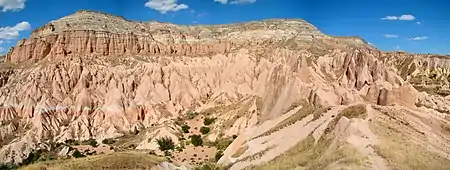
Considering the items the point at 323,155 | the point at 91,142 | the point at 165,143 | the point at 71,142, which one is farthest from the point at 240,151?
the point at 71,142

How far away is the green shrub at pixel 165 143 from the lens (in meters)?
49.2

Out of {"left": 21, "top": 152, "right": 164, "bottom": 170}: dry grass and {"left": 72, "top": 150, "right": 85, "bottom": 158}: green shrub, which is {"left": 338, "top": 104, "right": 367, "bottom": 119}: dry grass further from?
{"left": 72, "top": 150, "right": 85, "bottom": 158}: green shrub

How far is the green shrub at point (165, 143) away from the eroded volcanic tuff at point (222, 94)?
87 centimetres

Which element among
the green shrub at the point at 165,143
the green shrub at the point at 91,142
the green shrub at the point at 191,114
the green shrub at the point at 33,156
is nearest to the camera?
the green shrub at the point at 165,143

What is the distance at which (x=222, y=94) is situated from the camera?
6831cm

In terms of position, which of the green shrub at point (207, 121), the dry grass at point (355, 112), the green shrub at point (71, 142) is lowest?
the green shrub at point (71, 142)

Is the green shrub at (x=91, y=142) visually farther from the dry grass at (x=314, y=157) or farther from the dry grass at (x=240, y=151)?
the dry grass at (x=314, y=157)

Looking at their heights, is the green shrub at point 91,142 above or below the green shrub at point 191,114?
below

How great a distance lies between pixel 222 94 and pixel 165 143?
19.4m

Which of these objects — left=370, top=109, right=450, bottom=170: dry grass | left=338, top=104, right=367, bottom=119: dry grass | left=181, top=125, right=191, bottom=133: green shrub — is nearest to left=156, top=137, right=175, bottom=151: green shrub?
left=181, top=125, right=191, bottom=133: green shrub

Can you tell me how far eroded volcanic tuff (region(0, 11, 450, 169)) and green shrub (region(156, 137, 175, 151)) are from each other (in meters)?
0.87

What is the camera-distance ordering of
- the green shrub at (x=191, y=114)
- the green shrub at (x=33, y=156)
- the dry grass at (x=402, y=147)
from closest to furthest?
the dry grass at (x=402, y=147) → the green shrub at (x=33, y=156) → the green shrub at (x=191, y=114)

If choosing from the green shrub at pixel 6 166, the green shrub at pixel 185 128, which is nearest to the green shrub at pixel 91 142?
the green shrub at pixel 6 166

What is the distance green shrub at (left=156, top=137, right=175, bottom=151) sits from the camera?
49.2 metres
